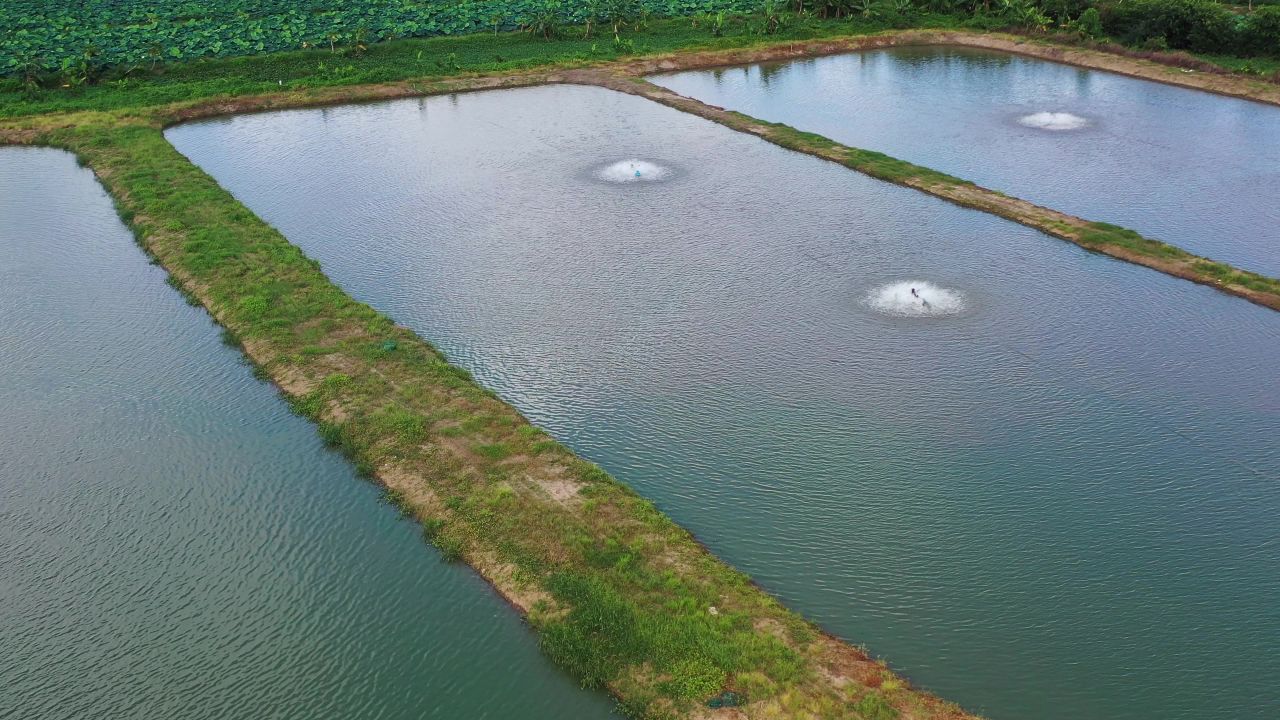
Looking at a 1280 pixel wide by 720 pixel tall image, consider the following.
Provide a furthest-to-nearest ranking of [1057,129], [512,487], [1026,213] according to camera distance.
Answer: [1057,129], [1026,213], [512,487]

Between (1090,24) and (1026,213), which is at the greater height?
(1090,24)

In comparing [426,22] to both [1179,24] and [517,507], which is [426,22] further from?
[517,507]

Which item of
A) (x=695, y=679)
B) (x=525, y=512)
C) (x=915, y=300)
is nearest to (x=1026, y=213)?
(x=915, y=300)

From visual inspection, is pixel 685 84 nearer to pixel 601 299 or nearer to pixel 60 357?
pixel 601 299

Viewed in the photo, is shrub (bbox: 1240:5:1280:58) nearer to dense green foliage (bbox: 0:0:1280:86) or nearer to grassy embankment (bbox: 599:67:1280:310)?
dense green foliage (bbox: 0:0:1280:86)

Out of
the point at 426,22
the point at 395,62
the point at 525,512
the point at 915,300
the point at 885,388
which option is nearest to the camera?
the point at 525,512

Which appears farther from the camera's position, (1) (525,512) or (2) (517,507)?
(2) (517,507)

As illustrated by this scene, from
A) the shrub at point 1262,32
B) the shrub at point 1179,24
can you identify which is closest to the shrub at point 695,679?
the shrub at point 1262,32

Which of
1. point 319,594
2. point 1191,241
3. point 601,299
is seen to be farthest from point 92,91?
point 1191,241
